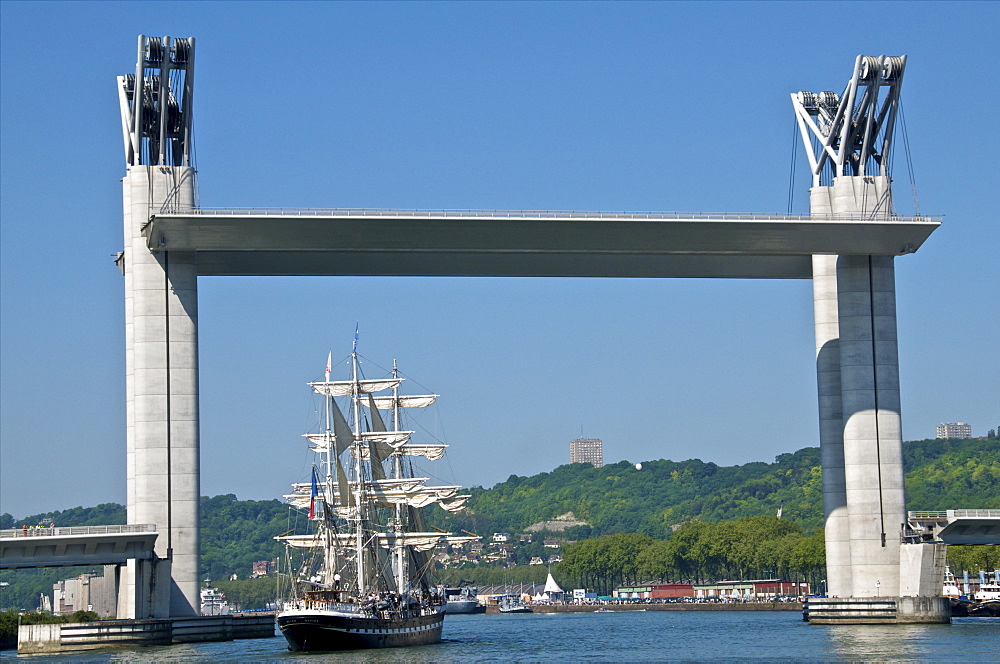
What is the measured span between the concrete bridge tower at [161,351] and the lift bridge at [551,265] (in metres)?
0.06

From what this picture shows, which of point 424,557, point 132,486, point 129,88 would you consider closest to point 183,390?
point 132,486

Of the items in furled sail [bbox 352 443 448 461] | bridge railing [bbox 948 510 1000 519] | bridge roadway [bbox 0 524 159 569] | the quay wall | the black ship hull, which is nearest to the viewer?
bridge roadway [bbox 0 524 159 569]

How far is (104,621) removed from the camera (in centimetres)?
6209

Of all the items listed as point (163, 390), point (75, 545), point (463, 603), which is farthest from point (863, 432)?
point (463, 603)

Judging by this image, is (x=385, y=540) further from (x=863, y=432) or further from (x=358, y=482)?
(x=863, y=432)

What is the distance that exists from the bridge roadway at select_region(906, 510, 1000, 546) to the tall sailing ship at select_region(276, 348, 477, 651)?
83.9 ft

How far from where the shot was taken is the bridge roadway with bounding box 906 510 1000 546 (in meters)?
67.6

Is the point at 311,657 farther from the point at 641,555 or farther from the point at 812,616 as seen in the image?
the point at 641,555

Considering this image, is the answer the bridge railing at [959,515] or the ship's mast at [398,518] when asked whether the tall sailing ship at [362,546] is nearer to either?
the ship's mast at [398,518]

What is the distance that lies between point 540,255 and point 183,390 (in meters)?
17.8

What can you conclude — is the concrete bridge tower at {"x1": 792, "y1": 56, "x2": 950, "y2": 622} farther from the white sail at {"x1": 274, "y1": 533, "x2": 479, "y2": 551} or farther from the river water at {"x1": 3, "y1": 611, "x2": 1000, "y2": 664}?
the white sail at {"x1": 274, "y1": 533, "x2": 479, "y2": 551}

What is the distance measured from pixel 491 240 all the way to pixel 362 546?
57.4 ft

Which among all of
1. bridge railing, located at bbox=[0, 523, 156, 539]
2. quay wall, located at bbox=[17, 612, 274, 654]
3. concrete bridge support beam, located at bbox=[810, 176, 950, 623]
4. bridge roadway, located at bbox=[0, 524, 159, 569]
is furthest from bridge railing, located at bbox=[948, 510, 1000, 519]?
bridge railing, located at bbox=[0, 523, 156, 539]

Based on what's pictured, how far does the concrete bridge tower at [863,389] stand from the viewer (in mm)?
69375
